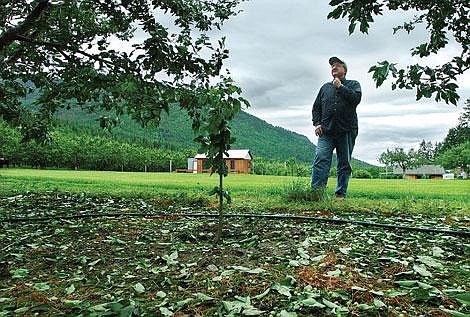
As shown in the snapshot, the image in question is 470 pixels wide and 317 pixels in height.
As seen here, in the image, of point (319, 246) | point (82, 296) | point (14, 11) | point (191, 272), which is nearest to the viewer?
point (82, 296)

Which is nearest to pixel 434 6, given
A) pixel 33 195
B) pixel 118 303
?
pixel 118 303

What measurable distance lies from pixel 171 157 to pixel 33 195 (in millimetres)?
41225

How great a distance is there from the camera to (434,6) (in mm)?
2682

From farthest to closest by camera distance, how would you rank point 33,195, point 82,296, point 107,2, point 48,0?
1. point 33,195
2. point 107,2
3. point 48,0
4. point 82,296

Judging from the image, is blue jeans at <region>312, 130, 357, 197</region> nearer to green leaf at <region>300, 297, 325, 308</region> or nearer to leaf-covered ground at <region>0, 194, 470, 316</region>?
leaf-covered ground at <region>0, 194, 470, 316</region>

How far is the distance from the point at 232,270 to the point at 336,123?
4.64 m

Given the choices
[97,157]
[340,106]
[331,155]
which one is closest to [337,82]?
[340,106]

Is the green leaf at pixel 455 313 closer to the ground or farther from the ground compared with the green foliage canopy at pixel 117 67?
closer to the ground

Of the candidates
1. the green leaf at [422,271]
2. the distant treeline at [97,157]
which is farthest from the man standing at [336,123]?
the distant treeline at [97,157]

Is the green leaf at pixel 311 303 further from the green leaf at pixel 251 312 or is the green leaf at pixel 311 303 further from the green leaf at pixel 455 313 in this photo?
the green leaf at pixel 455 313

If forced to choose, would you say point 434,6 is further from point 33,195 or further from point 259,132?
point 259,132

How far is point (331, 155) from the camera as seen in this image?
7027 mm

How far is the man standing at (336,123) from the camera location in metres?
6.86

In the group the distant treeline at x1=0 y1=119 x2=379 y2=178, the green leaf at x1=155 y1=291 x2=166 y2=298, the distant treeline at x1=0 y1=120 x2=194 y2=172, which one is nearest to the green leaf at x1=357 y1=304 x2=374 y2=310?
the green leaf at x1=155 y1=291 x2=166 y2=298
